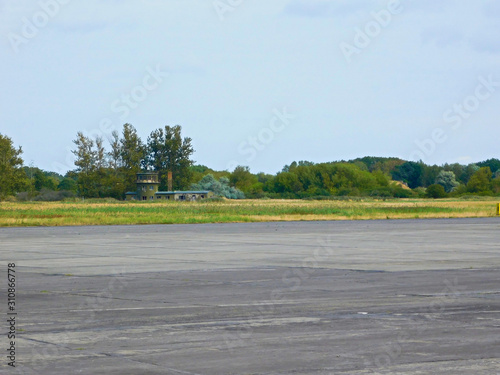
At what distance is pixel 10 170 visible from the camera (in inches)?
5256

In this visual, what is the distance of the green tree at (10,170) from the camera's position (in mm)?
131750

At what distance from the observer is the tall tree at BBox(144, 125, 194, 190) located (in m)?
172

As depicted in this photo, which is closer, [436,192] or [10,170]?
[10,170]

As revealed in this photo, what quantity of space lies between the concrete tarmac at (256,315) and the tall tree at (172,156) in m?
149

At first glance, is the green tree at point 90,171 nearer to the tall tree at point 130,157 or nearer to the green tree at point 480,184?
the tall tree at point 130,157

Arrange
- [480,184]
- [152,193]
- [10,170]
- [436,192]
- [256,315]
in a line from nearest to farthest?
[256,315]
[10,170]
[152,193]
[436,192]
[480,184]

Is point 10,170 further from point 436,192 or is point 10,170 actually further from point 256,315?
point 256,315

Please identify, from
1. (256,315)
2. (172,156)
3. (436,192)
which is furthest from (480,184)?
(256,315)

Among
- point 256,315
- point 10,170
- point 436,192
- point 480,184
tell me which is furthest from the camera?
point 480,184

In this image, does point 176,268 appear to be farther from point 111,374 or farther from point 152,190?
point 152,190

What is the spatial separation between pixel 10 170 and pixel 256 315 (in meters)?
129

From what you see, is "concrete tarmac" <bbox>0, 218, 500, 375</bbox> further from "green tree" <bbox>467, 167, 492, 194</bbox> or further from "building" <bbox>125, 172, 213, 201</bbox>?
"green tree" <bbox>467, 167, 492, 194</bbox>

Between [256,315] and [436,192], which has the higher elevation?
[436,192]

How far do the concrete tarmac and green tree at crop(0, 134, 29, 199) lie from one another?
11450 centimetres
